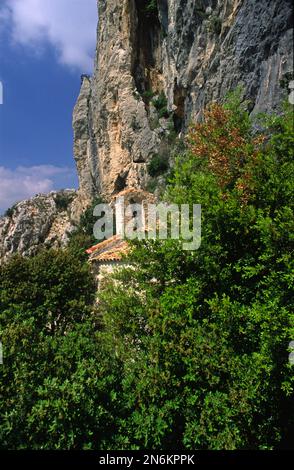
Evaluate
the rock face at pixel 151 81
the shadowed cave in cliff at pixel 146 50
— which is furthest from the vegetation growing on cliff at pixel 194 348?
the shadowed cave in cliff at pixel 146 50

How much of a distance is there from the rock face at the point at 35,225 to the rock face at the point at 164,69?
7273 millimetres

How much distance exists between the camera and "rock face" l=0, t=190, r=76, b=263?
44438mm

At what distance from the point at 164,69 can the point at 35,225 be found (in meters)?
25.8

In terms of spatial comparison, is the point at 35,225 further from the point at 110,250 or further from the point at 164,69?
the point at 110,250

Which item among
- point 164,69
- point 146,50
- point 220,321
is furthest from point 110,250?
point 146,50

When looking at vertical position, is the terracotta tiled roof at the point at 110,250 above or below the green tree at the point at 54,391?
above

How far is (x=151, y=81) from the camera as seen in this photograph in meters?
34.0

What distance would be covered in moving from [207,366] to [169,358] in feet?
2.29

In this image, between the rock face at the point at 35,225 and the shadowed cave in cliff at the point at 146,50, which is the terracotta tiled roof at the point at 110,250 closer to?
the shadowed cave in cliff at the point at 146,50

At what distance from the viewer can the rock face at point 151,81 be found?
546 inches

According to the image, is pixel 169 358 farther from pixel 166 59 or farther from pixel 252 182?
pixel 166 59

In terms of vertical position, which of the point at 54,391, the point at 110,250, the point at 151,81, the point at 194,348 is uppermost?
the point at 151,81

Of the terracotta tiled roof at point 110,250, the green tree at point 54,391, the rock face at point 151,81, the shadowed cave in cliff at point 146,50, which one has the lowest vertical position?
the green tree at point 54,391

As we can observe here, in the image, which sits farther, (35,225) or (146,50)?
(35,225)
